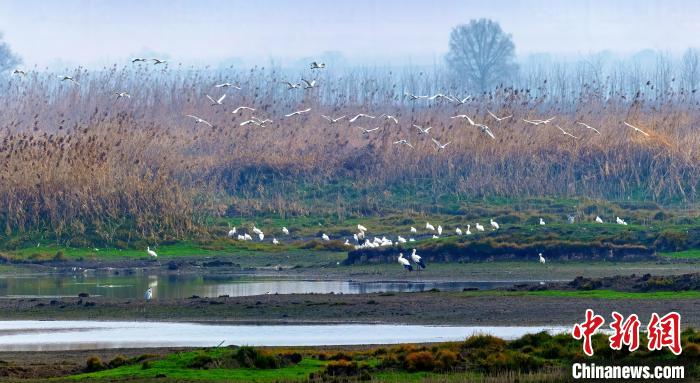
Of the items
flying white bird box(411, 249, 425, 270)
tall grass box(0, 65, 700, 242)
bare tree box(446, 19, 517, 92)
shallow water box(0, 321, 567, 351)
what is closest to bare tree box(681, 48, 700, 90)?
bare tree box(446, 19, 517, 92)

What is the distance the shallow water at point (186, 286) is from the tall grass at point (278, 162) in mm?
4539

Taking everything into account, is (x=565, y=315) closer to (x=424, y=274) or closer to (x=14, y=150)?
(x=424, y=274)

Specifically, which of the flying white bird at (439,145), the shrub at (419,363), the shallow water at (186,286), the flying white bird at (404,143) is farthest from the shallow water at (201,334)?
the flying white bird at (404,143)

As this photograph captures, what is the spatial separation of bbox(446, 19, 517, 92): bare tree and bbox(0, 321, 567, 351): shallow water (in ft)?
300

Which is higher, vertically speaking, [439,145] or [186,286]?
[439,145]

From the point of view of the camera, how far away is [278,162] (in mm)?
49438

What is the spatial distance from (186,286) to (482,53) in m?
89.9

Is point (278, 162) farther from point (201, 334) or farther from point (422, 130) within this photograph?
point (201, 334)

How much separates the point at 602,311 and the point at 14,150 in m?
20.9

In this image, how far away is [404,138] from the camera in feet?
167

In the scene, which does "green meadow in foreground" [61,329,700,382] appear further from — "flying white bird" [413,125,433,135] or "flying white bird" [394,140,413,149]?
"flying white bird" [394,140,413,149]

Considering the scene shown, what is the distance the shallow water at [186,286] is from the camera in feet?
105

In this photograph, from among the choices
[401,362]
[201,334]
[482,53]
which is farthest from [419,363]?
[482,53]

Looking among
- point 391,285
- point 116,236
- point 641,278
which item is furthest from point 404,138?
point 641,278
